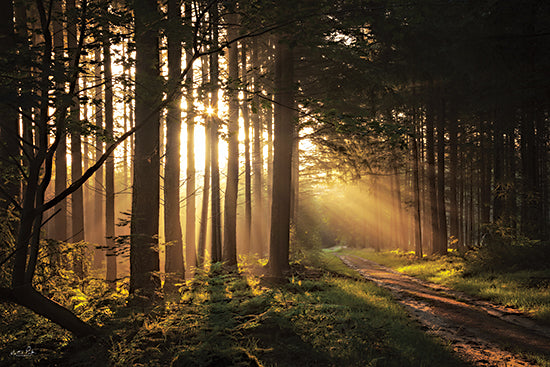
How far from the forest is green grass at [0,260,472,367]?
37 millimetres

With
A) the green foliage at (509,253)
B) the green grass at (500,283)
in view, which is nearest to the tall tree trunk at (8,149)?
the green grass at (500,283)

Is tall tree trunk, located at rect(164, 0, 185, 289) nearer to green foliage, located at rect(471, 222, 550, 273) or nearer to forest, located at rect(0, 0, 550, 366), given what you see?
forest, located at rect(0, 0, 550, 366)

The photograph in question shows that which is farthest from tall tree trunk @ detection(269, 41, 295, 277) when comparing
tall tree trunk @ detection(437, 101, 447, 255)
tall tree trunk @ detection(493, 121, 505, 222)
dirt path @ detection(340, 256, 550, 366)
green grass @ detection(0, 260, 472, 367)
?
tall tree trunk @ detection(437, 101, 447, 255)

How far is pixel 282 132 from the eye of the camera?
11922 mm

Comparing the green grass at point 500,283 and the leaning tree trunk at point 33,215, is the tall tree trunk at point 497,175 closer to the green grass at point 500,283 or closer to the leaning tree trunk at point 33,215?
the green grass at point 500,283

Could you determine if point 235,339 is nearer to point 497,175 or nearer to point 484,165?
point 497,175

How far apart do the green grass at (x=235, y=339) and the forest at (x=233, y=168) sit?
1.5 inches

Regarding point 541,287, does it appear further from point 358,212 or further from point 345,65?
point 358,212

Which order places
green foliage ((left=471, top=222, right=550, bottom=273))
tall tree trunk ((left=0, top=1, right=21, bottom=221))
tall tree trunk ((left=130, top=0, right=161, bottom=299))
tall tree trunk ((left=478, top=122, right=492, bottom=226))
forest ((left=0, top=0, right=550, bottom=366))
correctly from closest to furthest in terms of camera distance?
forest ((left=0, top=0, right=550, bottom=366)) < tall tree trunk ((left=0, top=1, right=21, bottom=221)) < tall tree trunk ((left=130, top=0, right=161, bottom=299)) < green foliage ((left=471, top=222, right=550, bottom=273)) < tall tree trunk ((left=478, top=122, right=492, bottom=226))

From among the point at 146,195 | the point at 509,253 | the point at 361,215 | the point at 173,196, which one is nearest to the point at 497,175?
the point at 509,253

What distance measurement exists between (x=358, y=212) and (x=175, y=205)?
46.2m

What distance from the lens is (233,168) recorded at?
15.2 m
